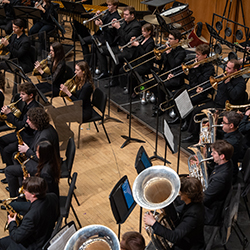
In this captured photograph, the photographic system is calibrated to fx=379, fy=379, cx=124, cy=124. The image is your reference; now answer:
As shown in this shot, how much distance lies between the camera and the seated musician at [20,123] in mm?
4648

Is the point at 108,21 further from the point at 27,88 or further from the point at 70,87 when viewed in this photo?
the point at 27,88

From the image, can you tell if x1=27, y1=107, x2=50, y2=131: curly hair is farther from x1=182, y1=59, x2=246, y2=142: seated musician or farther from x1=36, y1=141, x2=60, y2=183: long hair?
x1=182, y1=59, x2=246, y2=142: seated musician

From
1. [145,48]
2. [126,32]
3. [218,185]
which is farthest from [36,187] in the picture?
[126,32]

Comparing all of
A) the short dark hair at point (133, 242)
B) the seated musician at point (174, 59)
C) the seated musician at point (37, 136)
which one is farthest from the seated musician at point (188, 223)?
the seated musician at point (174, 59)

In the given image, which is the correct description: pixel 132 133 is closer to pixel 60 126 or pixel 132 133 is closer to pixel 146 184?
pixel 60 126

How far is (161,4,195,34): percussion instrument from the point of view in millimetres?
8438

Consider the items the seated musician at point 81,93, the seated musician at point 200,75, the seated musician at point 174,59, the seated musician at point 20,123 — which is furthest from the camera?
the seated musician at point 174,59

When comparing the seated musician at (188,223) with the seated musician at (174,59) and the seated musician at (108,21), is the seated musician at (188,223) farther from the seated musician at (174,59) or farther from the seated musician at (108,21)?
the seated musician at (108,21)

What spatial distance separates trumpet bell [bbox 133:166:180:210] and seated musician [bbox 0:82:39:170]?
202cm

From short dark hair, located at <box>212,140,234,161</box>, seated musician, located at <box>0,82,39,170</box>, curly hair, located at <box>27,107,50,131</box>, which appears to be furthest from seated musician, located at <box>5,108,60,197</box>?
short dark hair, located at <box>212,140,234,161</box>

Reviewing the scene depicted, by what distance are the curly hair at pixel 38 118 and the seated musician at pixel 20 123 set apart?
516 mm

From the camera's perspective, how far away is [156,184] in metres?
3.11

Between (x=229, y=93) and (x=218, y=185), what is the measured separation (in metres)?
1.89

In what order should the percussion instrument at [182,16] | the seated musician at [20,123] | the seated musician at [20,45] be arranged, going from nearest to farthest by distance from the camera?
1. the seated musician at [20,123]
2. the seated musician at [20,45]
3. the percussion instrument at [182,16]
